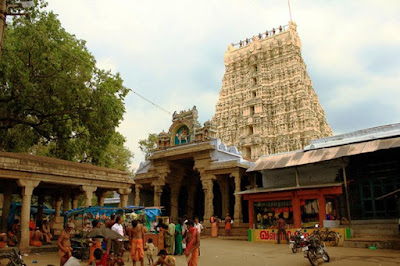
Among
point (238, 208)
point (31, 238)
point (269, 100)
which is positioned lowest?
point (31, 238)

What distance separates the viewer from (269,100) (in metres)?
42.7

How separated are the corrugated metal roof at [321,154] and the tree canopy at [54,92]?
31.5 ft

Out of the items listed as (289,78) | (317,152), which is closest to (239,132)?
(289,78)

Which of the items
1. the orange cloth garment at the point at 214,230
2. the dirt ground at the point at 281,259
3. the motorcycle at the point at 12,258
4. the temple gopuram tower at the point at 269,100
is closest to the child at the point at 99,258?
the motorcycle at the point at 12,258

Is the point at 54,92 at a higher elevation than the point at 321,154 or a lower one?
higher

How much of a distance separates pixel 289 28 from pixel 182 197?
28.5 m

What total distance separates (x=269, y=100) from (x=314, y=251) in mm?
34240

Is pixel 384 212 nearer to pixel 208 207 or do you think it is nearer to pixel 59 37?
pixel 208 207

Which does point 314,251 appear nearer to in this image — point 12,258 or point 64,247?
point 64,247

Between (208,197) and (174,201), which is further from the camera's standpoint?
(174,201)

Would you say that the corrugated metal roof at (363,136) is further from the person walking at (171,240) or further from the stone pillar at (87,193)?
the stone pillar at (87,193)

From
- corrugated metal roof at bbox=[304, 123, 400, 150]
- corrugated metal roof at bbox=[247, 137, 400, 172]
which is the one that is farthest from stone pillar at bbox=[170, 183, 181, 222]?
corrugated metal roof at bbox=[304, 123, 400, 150]

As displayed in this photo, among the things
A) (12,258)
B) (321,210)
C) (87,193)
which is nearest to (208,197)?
(321,210)

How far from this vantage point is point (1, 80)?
16.3 meters
